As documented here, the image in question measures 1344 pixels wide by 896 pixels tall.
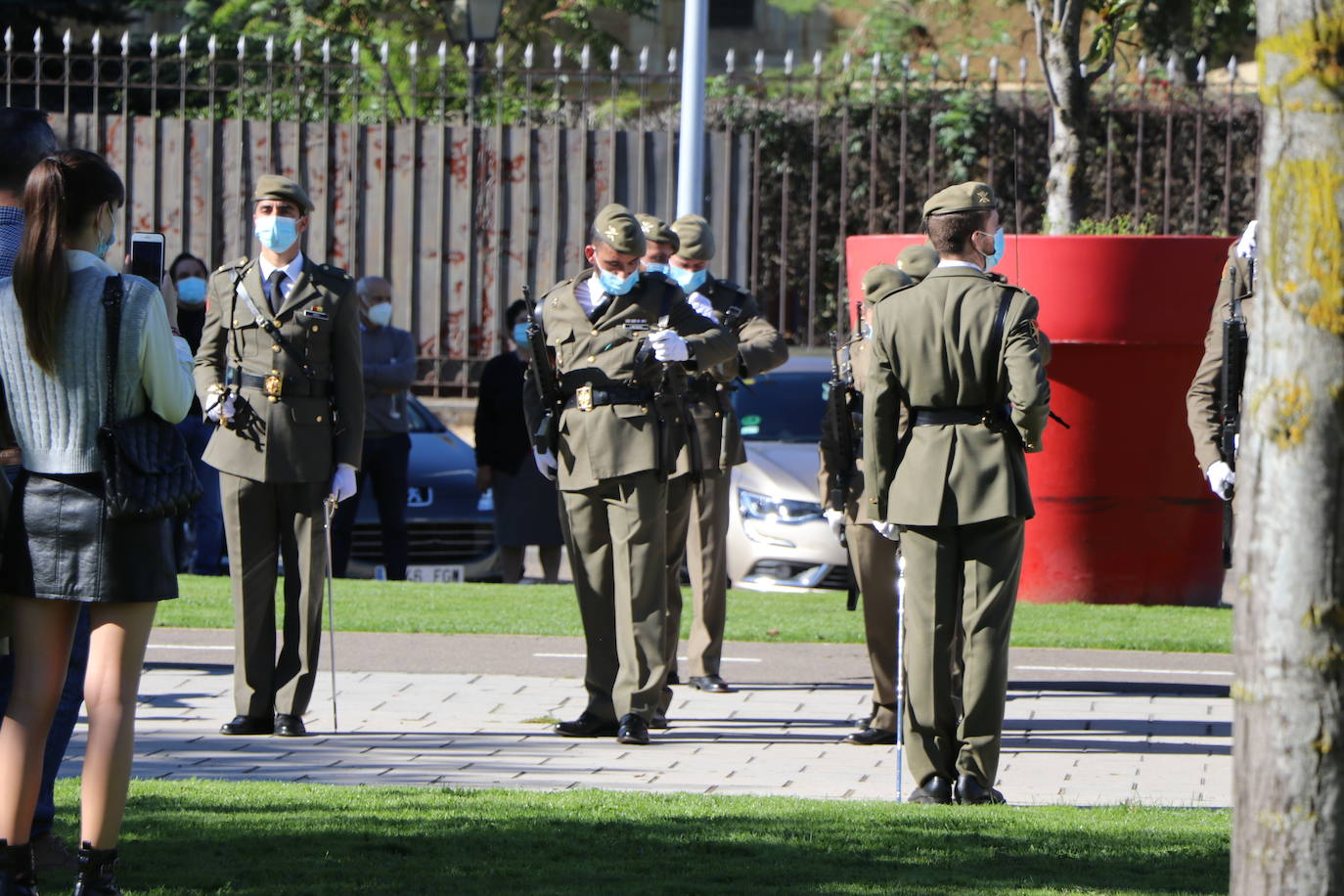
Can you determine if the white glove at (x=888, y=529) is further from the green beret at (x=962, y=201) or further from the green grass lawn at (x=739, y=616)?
the green grass lawn at (x=739, y=616)

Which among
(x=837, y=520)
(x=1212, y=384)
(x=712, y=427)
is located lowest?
(x=837, y=520)

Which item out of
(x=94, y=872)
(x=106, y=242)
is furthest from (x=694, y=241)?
(x=94, y=872)

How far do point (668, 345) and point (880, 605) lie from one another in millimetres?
1272

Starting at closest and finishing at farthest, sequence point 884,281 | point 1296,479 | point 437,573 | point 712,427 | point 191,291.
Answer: point 1296,479 < point 884,281 < point 712,427 < point 191,291 < point 437,573

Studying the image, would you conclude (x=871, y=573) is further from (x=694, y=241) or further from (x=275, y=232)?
(x=275, y=232)

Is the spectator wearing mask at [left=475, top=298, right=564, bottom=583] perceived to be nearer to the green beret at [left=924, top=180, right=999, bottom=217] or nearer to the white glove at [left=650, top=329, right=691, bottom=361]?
the white glove at [left=650, top=329, right=691, bottom=361]

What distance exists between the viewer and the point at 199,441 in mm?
Answer: 13062

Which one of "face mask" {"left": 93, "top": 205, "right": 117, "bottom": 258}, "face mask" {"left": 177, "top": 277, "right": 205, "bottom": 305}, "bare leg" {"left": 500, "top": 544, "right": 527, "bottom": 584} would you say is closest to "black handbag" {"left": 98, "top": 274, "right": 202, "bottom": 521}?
"face mask" {"left": 93, "top": 205, "right": 117, "bottom": 258}

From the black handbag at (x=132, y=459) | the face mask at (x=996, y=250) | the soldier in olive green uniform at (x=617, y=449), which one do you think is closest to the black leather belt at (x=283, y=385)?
the soldier in olive green uniform at (x=617, y=449)

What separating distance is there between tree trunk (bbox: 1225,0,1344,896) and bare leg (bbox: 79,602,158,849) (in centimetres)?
252

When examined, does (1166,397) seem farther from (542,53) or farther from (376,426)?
(542,53)

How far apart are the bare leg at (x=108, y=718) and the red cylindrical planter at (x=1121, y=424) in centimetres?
801

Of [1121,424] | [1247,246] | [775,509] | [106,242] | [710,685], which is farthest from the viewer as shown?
[775,509]

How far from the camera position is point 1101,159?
20.8 metres
